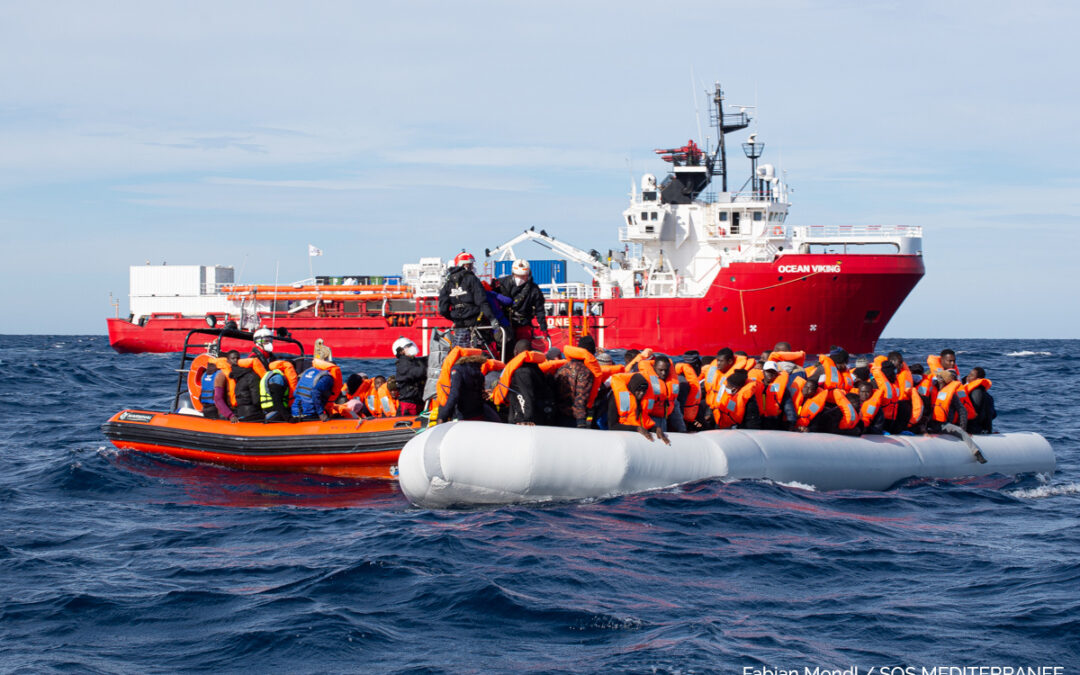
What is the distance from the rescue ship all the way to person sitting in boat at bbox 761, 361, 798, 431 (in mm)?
22527

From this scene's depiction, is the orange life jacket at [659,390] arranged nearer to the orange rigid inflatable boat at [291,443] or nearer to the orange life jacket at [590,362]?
the orange life jacket at [590,362]

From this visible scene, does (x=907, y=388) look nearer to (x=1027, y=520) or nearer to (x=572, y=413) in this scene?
(x=1027, y=520)

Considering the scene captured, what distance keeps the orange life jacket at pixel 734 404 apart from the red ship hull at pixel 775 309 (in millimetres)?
25246

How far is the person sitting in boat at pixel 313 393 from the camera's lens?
13.0 meters

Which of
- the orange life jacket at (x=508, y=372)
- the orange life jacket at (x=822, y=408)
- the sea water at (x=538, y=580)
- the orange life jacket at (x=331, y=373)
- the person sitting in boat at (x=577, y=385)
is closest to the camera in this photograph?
the sea water at (x=538, y=580)

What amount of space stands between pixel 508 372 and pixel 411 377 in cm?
274

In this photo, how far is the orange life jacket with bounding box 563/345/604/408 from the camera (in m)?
10.7

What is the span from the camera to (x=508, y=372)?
10.5m

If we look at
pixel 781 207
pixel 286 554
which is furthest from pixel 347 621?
pixel 781 207

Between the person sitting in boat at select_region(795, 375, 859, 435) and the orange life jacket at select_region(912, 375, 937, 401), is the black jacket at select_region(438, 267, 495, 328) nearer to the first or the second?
the person sitting in boat at select_region(795, 375, 859, 435)

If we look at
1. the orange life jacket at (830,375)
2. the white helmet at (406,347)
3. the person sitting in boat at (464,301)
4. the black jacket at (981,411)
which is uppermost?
the person sitting in boat at (464,301)

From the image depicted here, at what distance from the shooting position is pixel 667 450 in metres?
10.6

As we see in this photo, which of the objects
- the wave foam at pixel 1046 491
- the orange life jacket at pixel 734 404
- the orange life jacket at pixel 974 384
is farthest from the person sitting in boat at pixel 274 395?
the wave foam at pixel 1046 491

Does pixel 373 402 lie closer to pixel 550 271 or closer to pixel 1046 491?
pixel 1046 491
